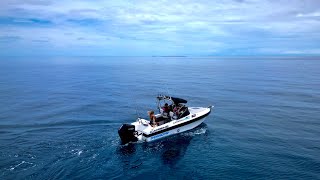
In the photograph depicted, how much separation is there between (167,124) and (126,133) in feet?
17.2

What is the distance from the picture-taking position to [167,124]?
3198 cm

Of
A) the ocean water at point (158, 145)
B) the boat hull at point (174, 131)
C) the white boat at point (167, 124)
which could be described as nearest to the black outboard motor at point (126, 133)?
the white boat at point (167, 124)

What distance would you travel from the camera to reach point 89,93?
63688 millimetres

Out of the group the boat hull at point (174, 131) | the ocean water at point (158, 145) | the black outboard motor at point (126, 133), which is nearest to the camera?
the ocean water at point (158, 145)

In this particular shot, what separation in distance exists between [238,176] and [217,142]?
7761 mm

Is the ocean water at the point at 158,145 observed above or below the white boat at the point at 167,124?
below

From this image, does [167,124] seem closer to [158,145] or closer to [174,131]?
[174,131]

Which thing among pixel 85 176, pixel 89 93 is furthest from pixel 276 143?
pixel 89 93

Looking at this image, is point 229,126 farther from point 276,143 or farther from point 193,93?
point 193,93

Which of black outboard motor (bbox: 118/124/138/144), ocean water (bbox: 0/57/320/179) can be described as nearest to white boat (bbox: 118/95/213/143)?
black outboard motor (bbox: 118/124/138/144)

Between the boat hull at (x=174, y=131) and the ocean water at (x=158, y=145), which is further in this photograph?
the boat hull at (x=174, y=131)

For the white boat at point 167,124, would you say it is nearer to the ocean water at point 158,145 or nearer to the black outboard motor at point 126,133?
the black outboard motor at point 126,133

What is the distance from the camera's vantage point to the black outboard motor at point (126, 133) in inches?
1139

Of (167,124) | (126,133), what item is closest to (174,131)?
(167,124)
